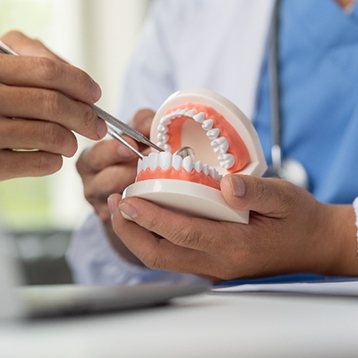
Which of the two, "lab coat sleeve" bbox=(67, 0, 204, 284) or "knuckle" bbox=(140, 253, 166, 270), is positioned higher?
"lab coat sleeve" bbox=(67, 0, 204, 284)

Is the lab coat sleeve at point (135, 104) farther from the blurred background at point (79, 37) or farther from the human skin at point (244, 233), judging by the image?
the blurred background at point (79, 37)

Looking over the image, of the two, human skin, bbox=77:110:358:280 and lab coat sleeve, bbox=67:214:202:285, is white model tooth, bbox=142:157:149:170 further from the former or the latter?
lab coat sleeve, bbox=67:214:202:285

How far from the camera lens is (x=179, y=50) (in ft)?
3.38

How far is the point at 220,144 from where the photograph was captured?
1.84 feet

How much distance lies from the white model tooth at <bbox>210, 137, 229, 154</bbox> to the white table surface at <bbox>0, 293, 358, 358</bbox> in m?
0.17

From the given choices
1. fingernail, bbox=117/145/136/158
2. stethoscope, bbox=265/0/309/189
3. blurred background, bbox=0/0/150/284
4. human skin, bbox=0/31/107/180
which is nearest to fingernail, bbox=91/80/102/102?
human skin, bbox=0/31/107/180

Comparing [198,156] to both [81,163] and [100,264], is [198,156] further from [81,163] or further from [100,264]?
[100,264]

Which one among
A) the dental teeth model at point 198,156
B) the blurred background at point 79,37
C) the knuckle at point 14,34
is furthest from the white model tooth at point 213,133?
the blurred background at point 79,37

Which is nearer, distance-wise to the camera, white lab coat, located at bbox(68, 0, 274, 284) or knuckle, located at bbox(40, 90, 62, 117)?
knuckle, located at bbox(40, 90, 62, 117)

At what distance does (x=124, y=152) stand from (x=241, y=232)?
177 millimetres

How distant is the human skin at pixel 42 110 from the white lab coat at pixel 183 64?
268mm

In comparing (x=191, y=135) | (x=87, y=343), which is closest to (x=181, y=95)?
(x=191, y=135)

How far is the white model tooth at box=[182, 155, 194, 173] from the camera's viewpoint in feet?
1.63

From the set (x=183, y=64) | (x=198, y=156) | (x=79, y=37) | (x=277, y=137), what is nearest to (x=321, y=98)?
(x=277, y=137)
